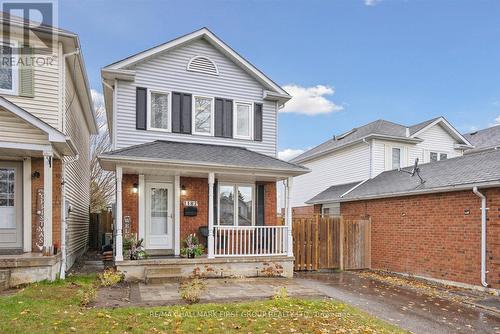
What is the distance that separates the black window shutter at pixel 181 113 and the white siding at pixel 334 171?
10017 millimetres

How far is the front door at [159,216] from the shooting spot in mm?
11094

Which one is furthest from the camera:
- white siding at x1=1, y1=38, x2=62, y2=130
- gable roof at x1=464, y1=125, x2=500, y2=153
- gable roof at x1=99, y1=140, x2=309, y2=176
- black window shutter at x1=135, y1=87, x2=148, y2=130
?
gable roof at x1=464, y1=125, x2=500, y2=153

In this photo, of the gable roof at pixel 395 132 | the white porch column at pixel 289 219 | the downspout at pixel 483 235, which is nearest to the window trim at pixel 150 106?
the white porch column at pixel 289 219

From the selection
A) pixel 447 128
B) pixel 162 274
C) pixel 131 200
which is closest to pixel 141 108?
pixel 131 200

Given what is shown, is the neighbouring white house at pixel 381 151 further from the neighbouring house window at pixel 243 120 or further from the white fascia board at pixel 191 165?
the white fascia board at pixel 191 165

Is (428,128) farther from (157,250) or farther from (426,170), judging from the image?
(157,250)

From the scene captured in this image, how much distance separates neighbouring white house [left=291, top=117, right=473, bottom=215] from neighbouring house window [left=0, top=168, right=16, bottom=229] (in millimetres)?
12814

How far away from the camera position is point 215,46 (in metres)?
12.5

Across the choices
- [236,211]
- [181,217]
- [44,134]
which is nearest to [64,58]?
[44,134]

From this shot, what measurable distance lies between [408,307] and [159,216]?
7399 mm

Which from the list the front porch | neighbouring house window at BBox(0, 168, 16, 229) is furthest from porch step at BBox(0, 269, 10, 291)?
the front porch

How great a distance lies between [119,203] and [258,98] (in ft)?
20.4

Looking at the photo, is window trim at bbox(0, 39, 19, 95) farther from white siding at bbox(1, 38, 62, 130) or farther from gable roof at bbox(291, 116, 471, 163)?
gable roof at bbox(291, 116, 471, 163)

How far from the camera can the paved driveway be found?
635 cm
